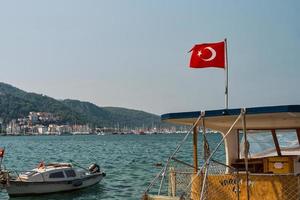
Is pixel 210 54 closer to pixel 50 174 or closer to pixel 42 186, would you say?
pixel 42 186

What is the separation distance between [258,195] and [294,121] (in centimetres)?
214

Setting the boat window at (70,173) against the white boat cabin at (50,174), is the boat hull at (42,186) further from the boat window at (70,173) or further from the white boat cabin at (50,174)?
the boat window at (70,173)

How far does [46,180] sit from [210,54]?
1845 cm

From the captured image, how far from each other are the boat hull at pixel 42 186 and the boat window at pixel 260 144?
53.6ft

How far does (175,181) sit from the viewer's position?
1406 cm

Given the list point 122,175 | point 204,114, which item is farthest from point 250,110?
point 122,175

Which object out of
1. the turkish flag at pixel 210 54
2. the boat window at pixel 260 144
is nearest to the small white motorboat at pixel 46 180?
the boat window at pixel 260 144

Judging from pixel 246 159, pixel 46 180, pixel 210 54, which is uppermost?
pixel 210 54

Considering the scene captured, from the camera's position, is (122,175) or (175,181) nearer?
(175,181)

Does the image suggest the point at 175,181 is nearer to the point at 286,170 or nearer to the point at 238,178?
the point at 238,178

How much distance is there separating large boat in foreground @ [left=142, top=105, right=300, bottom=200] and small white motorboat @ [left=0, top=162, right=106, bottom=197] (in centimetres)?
1534

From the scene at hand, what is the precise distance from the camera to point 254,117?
12289 mm

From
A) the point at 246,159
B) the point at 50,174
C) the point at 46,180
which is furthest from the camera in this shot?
the point at 50,174

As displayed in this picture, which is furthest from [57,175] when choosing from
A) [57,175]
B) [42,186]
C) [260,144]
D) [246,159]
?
[246,159]
